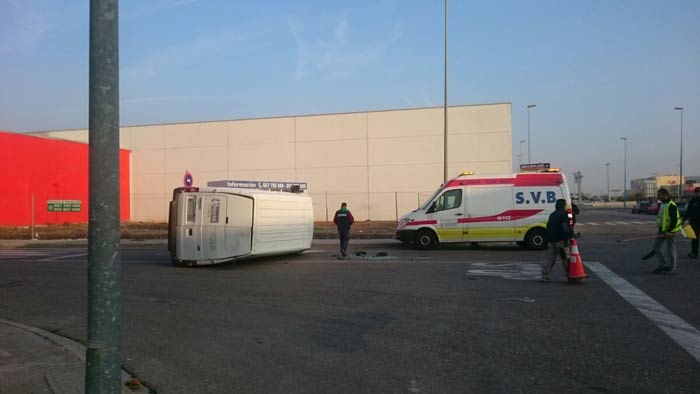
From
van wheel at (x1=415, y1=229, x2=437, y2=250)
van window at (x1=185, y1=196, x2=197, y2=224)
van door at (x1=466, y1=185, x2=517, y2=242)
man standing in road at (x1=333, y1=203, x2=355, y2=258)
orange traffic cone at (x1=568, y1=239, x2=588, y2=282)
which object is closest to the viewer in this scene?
orange traffic cone at (x1=568, y1=239, x2=588, y2=282)

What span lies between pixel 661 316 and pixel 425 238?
35.7 ft

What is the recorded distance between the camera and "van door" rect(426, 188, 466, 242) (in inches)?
703

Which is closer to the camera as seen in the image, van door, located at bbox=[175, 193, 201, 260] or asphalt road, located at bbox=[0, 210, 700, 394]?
asphalt road, located at bbox=[0, 210, 700, 394]

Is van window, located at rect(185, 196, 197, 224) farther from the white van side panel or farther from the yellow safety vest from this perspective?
the yellow safety vest

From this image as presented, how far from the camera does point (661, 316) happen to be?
7500mm

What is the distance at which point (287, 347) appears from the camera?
6.39m

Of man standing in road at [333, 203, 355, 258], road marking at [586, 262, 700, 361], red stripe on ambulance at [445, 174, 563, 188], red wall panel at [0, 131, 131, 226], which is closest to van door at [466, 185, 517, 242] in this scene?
red stripe on ambulance at [445, 174, 563, 188]

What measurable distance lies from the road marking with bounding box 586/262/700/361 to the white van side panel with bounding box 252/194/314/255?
8.50 meters

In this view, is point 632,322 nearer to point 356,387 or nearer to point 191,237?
point 356,387

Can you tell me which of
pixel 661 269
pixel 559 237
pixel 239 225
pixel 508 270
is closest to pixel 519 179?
pixel 508 270

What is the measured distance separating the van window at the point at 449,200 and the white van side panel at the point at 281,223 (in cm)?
433

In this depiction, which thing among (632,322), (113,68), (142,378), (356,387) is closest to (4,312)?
(142,378)

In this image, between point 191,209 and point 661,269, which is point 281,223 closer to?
point 191,209

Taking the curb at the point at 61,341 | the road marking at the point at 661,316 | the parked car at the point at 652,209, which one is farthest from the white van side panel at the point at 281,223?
the parked car at the point at 652,209
